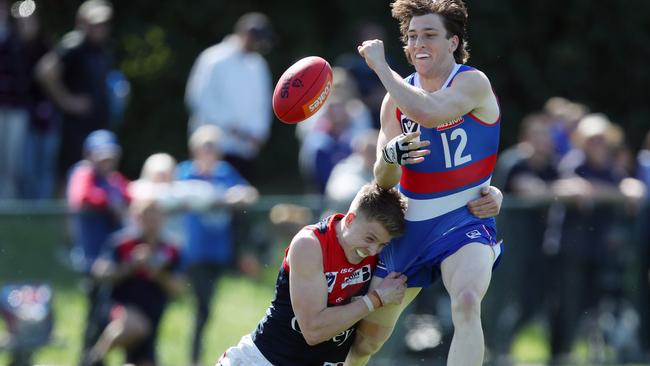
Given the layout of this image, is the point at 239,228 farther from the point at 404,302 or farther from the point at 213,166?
the point at 404,302

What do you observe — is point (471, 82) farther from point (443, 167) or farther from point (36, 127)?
point (36, 127)

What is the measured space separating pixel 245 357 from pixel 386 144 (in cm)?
131

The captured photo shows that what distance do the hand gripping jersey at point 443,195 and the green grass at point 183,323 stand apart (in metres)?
3.62

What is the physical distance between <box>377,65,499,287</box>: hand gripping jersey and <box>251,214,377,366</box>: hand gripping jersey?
18 cm

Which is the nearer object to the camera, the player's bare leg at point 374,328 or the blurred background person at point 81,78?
the player's bare leg at point 374,328

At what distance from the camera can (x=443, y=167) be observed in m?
6.71

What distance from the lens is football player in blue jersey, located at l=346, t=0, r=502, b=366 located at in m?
6.41

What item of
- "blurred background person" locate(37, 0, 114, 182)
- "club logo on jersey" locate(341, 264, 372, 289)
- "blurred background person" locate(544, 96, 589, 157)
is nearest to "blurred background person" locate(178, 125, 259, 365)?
"blurred background person" locate(37, 0, 114, 182)

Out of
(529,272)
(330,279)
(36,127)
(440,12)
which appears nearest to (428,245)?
(330,279)

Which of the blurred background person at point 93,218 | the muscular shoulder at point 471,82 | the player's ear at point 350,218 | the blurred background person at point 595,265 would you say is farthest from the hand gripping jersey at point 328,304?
the blurred background person at point 595,265

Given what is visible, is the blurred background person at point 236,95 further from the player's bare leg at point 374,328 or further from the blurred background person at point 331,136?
the player's bare leg at point 374,328

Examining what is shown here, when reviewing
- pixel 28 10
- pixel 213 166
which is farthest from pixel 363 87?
pixel 28 10

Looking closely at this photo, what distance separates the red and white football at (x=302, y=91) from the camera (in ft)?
21.7

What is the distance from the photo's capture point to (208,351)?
10.3 metres
